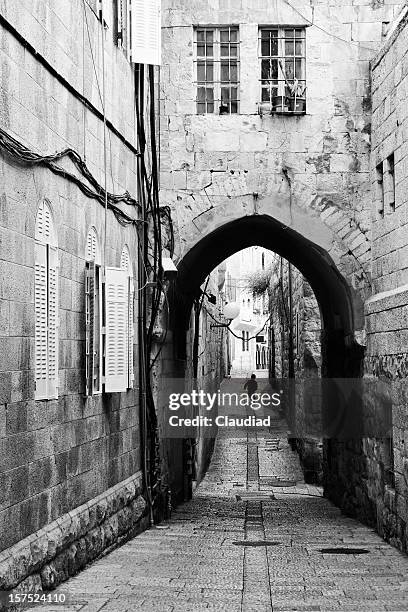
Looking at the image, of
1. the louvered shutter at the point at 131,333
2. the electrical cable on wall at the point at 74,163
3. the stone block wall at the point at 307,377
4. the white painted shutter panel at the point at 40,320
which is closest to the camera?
the electrical cable on wall at the point at 74,163

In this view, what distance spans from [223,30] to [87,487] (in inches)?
243

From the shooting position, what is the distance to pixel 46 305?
7.31 metres

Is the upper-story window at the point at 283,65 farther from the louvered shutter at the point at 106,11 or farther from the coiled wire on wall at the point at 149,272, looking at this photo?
the louvered shutter at the point at 106,11

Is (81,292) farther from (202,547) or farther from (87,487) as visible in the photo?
(202,547)

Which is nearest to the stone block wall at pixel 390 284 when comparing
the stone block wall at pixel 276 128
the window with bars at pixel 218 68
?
the stone block wall at pixel 276 128

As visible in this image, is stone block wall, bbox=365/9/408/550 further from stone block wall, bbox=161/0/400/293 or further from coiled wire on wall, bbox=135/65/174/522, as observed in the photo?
coiled wire on wall, bbox=135/65/174/522

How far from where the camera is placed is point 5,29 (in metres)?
6.34

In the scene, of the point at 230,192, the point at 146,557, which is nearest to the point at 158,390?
the point at 230,192

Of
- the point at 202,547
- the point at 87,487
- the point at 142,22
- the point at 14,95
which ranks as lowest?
the point at 202,547

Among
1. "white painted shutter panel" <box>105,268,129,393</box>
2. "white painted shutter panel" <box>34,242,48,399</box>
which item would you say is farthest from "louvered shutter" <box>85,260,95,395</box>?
"white painted shutter panel" <box>34,242,48,399</box>

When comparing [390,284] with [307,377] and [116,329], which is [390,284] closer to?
[116,329]

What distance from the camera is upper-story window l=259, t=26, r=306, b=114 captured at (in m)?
12.4

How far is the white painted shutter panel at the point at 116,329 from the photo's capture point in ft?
30.5

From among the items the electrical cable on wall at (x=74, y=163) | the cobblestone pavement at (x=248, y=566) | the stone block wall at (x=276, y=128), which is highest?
the stone block wall at (x=276, y=128)
